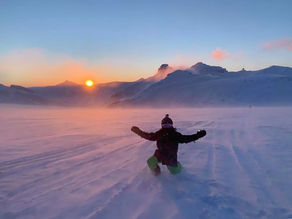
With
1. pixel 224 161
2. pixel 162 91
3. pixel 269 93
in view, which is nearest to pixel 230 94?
pixel 269 93

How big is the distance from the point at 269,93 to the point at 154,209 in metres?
98.1

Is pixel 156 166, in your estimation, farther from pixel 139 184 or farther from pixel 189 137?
pixel 189 137

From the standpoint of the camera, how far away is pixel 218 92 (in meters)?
101

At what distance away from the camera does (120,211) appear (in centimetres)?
439

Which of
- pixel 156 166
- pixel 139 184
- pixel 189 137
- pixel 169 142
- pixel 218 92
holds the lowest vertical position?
pixel 139 184

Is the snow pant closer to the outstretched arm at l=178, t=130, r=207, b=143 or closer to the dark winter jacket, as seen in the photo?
the dark winter jacket

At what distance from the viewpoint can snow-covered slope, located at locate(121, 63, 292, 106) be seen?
9031 cm

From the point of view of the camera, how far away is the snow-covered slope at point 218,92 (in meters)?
90.3

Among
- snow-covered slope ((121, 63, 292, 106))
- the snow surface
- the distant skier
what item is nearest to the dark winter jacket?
the distant skier

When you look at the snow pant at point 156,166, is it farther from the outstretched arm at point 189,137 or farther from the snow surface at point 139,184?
the outstretched arm at point 189,137

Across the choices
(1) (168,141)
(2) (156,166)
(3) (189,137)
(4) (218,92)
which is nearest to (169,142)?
(1) (168,141)

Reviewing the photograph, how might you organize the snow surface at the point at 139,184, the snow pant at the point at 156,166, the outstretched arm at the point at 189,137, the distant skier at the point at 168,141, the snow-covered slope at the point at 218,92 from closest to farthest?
the snow surface at the point at 139,184 < the outstretched arm at the point at 189,137 < the distant skier at the point at 168,141 < the snow pant at the point at 156,166 < the snow-covered slope at the point at 218,92

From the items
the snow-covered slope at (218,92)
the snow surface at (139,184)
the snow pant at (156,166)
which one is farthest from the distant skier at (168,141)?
the snow-covered slope at (218,92)

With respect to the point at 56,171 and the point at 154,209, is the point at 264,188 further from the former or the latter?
the point at 56,171
